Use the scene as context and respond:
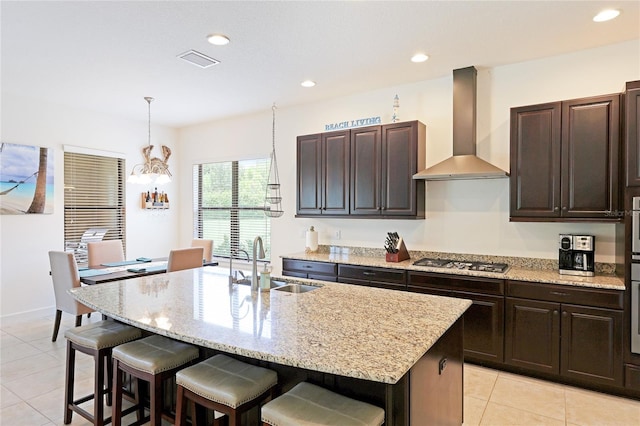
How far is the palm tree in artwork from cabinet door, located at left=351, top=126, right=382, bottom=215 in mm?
4092

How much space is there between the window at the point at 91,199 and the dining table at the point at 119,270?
1057mm

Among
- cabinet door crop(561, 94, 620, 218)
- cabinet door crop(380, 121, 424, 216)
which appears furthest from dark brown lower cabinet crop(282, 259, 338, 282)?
cabinet door crop(561, 94, 620, 218)

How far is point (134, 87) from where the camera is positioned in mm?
4461

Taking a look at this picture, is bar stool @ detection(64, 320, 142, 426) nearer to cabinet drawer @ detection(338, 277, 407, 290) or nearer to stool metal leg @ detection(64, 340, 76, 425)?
stool metal leg @ detection(64, 340, 76, 425)

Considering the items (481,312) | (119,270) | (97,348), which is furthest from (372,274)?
(119,270)

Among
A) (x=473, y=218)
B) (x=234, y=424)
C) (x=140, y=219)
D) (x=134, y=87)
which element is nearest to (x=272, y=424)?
(x=234, y=424)

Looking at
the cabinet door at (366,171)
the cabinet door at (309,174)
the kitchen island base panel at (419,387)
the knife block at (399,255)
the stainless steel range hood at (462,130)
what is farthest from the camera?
the cabinet door at (309,174)

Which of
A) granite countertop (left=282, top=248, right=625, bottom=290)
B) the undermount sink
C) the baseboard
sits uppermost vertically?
granite countertop (left=282, top=248, right=625, bottom=290)

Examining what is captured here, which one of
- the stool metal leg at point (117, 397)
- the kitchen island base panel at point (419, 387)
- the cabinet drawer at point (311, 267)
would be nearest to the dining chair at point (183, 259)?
the cabinet drawer at point (311, 267)

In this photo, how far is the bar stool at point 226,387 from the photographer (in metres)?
1.72

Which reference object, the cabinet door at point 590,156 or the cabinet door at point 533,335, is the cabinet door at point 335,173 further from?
the cabinet door at point 590,156

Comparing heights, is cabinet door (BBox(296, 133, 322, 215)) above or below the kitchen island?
above

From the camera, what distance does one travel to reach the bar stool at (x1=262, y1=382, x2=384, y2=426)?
1504mm

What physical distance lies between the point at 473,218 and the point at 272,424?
3.11 metres
